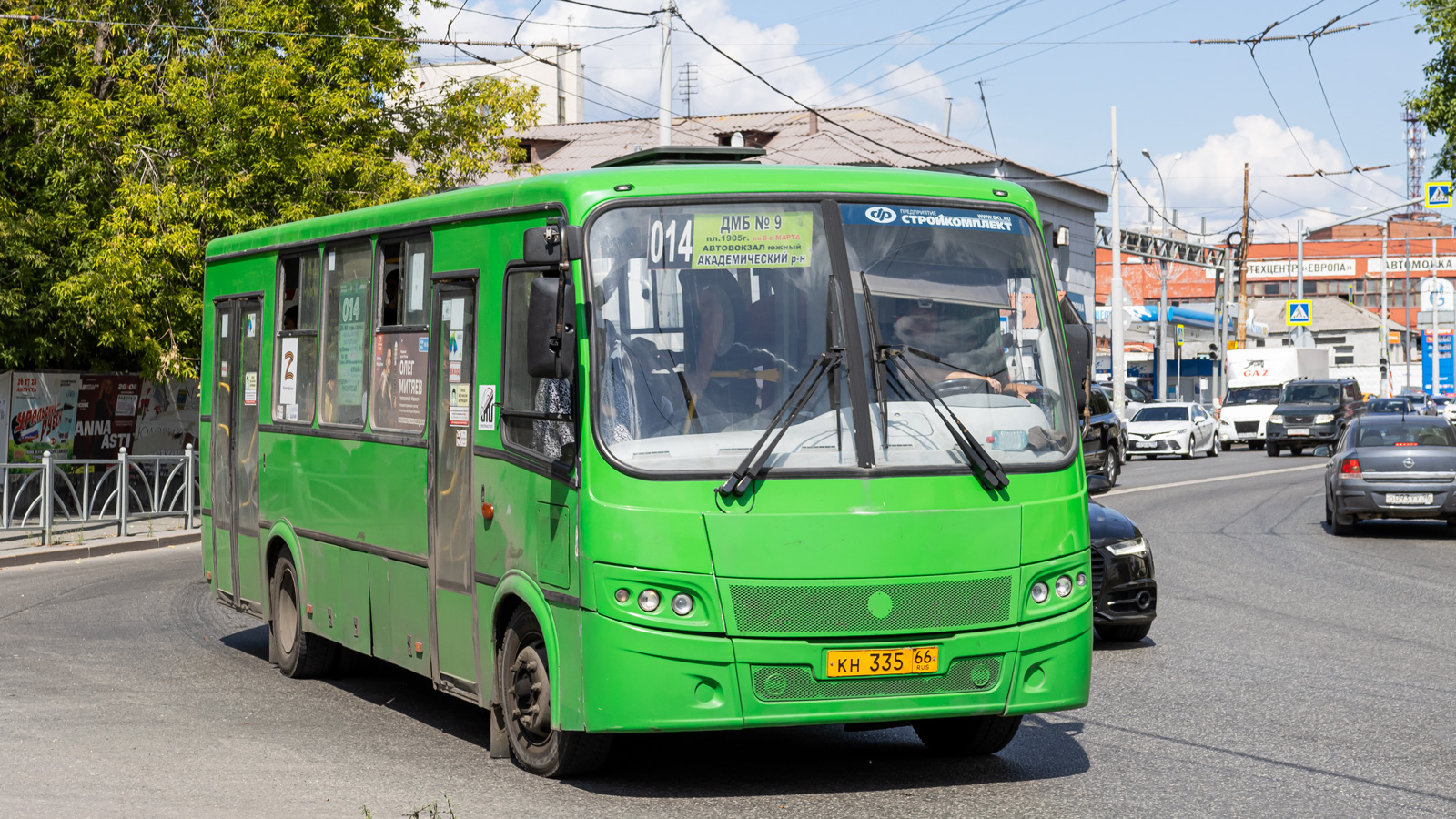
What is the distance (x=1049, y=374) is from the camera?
7.49 m

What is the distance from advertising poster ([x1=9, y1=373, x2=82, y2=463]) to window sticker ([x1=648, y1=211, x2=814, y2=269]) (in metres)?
17.8

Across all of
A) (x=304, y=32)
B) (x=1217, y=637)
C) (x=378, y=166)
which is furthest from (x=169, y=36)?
(x=1217, y=637)

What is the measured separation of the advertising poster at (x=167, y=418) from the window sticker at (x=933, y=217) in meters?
19.6

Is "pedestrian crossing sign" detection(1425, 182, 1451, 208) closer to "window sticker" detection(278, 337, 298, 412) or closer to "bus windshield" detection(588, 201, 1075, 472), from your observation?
"window sticker" detection(278, 337, 298, 412)

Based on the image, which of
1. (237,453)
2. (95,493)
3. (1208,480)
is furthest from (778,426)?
(1208,480)

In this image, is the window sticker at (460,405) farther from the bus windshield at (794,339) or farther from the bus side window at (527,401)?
the bus windshield at (794,339)

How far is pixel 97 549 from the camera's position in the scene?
1941 centimetres

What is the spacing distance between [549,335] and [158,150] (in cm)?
1896

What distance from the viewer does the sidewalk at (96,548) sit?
60.0ft

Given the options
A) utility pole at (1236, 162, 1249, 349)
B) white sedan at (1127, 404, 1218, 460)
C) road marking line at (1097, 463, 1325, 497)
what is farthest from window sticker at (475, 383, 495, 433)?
utility pole at (1236, 162, 1249, 349)

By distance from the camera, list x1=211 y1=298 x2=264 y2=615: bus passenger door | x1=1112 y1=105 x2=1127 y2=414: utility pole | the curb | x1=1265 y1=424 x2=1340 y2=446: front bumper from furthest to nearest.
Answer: x1=1112 y1=105 x2=1127 y2=414: utility pole
x1=1265 y1=424 x2=1340 y2=446: front bumper
the curb
x1=211 y1=298 x2=264 y2=615: bus passenger door

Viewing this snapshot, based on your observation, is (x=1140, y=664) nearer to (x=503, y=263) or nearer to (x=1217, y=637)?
(x=1217, y=637)

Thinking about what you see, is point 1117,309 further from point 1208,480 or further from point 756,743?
point 756,743

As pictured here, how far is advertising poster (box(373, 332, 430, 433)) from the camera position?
28.4 ft
